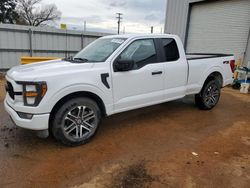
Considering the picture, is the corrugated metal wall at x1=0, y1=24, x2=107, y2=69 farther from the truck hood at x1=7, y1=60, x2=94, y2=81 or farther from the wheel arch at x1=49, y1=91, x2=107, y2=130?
the wheel arch at x1=49, y1=91, x2=107, y2=130

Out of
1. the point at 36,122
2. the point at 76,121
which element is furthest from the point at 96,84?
the point at 36,122

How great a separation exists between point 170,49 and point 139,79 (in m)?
1.22

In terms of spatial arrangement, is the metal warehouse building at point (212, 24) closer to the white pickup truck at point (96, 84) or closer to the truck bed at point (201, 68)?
the truck bed at point (201, 68)

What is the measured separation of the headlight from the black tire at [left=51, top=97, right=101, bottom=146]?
37 cm

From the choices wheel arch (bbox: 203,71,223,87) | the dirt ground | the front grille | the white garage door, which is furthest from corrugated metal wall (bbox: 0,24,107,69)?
wheel arch (bbox: 203,71,223,87)

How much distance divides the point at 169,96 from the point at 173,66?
66 cm

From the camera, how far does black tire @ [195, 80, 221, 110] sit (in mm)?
5520

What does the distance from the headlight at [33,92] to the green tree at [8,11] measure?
32.5 m

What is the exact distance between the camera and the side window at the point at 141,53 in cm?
395

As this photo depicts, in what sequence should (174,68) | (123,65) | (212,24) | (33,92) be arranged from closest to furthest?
(33,92) < (123,65) < (174,68) < (212,24)

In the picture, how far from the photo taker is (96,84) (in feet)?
11.4

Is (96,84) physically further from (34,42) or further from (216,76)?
(34,42)

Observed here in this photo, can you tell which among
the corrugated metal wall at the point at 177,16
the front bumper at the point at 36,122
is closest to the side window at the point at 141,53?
the front bumper at the point at 36,122


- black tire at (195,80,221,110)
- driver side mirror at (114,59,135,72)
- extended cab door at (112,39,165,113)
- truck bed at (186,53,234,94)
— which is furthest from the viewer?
black tire at (195,80,221,110)
